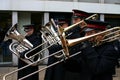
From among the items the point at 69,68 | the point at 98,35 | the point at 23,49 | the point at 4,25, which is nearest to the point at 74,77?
the point at 69,68

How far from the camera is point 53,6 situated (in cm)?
1802

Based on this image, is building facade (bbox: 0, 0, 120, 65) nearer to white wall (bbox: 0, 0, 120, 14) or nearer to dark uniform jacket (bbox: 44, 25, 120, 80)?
white wall (bbox: 0, 0, 120, 14)

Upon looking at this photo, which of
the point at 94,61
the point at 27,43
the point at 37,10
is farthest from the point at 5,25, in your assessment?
the point at 94,61

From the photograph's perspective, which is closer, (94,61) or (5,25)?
(94,61)

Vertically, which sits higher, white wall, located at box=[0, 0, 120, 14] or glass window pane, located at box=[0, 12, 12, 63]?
white wall, located at box=[0, 0, 120, 14]

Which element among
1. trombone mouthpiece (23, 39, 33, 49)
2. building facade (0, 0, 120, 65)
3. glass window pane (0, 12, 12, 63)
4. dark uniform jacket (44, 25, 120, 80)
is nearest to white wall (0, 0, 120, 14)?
building facade (0, 0, 120, 65)

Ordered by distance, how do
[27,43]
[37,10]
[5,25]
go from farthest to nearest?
[5,25] → [37,10] → [27,43]

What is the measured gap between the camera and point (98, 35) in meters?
4.44

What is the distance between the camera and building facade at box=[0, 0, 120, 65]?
17484mm

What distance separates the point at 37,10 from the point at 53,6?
77cm

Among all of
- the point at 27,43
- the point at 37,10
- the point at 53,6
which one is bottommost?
the point at 37,10

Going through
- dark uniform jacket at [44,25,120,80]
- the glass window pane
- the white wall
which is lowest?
the glass window pane

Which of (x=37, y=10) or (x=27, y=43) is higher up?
(x=27, y=43)

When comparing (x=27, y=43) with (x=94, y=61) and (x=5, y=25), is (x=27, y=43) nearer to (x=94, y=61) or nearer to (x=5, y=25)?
(x=94, y=61)
